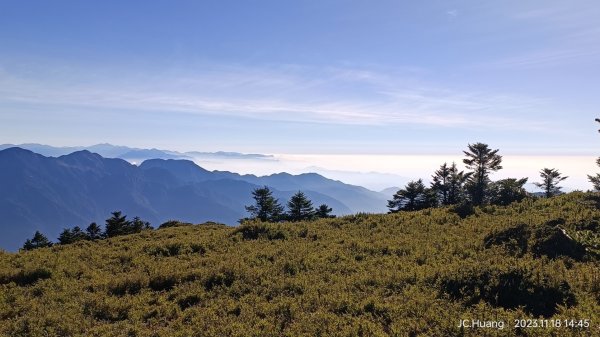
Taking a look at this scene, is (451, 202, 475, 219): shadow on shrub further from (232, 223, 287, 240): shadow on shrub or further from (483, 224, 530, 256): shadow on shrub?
(232, 223, 287, 240): shadow on shrub

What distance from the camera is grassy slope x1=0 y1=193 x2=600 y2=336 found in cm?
1027

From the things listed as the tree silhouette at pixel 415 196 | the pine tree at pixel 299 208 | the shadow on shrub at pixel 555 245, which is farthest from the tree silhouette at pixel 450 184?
the shadow on shrub at pixel 555 245

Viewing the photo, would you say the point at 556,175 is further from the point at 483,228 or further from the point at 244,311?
the point at 244,311

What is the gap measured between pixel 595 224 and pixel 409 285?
525 inches

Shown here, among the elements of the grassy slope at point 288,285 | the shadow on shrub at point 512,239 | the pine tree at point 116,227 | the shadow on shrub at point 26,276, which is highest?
the shadow on shrub at point 512,239

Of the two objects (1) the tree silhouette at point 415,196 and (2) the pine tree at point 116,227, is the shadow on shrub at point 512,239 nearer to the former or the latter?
(1) the tree silhouette at point 415,196

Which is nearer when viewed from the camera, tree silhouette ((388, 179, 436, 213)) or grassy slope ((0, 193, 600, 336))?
grassy slope ((0, 193, 600, 336))

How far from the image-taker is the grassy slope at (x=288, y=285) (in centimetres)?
1027

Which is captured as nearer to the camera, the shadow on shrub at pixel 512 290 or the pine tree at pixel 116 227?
the shadow on shrub at pixel 512 290

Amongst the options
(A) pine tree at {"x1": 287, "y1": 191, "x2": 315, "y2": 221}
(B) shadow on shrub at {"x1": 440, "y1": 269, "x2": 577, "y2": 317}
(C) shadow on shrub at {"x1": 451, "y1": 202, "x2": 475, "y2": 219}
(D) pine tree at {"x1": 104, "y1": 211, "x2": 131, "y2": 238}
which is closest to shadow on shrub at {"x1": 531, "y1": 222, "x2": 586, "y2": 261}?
(B) shadow on shrub at {"x1": 440, "y1": 269, "x2": 577, "y2": 317}

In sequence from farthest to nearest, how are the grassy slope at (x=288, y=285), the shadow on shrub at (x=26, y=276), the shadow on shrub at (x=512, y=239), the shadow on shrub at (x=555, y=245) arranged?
the shadow on shrub at (x=26, y=276) < the shadow on shrub at (x=512, y=239) < the shadow on shrub at (x=555, y=245) < the grassy slope at (x=288, y=285)

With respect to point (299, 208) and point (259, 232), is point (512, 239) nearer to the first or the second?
point (259, 232)

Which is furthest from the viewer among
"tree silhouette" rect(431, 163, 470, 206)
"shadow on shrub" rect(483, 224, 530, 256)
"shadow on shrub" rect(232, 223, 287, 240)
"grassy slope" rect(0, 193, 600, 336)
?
"tree silhouette" rect(431, 163, 470, 206)

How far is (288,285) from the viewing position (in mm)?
13945
